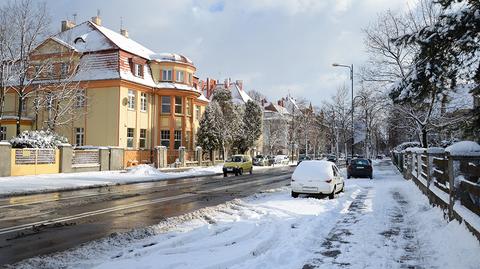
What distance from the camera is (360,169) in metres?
31.2

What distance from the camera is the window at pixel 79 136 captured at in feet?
141

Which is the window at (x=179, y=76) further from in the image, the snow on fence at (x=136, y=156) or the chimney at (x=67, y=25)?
the chimney at (x=67, y=25)

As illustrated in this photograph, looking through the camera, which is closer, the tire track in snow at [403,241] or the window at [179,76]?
the tire track in snow at [403,241]

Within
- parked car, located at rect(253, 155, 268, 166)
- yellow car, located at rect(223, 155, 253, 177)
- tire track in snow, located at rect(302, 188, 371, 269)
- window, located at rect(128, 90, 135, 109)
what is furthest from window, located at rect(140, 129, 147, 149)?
tire track in snow, located at rect(302, 188, 371, 269)

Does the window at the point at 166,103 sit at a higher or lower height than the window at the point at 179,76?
lower

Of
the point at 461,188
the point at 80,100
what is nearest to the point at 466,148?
the point at 461,188

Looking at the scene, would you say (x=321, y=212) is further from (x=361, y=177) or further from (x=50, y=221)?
(x=361, y=177)

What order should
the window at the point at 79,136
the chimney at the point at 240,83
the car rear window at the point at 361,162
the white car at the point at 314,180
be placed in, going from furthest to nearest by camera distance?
the chimney at the point at 240,83, the window at the point at 79,136, the car rear window at the point at 361,162, the white car at the point at 314,180

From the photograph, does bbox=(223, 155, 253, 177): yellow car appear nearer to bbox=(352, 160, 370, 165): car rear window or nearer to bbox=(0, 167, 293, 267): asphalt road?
bbox=(352, 160, 370, 165): car rear window

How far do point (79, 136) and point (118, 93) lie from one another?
21.0 feet

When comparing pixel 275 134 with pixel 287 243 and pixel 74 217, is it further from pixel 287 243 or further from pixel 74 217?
pixel 287 243

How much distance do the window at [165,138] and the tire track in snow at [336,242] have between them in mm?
34143

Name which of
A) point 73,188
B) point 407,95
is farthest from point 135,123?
point 407,95

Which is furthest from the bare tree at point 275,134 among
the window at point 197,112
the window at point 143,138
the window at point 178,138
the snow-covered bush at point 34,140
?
the snow-covered bush at point 34,140
